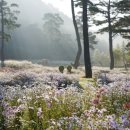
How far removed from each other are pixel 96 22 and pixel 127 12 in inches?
177

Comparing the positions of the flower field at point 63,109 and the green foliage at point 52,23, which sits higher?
the green foliage at point 52,23

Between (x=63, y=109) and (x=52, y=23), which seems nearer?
(x=63, y=109)

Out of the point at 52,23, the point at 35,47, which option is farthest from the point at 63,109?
the point at 35,47

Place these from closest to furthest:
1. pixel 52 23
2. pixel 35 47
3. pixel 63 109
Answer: pixel 63 109
pixel 52 23
pixel 35 47

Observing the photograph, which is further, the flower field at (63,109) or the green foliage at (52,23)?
the green foliage at (52,23)

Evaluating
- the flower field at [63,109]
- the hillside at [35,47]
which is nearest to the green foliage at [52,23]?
the hillside at [35,47]

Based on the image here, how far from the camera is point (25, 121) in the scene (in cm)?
1030

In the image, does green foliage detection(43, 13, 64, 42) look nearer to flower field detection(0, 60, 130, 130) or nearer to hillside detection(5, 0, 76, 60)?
hillside detection(5, 0, 76, 60)

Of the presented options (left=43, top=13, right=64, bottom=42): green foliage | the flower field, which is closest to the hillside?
(left=43, top=13, right=64, bottom=42): green foliage

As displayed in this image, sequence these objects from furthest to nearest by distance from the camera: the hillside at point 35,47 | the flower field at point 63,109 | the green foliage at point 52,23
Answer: the hillside at point 35,47
the green foliage at point 52,23
the flower field at point 63,109

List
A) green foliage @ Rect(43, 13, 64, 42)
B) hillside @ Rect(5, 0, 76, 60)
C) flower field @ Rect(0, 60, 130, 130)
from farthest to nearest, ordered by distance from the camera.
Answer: hillside @ Rect(5, 0, 76, 60) → green foliage @ Rect(43, 13, 64, 42) → flower field @ Rect(0, 60, 130, 130)

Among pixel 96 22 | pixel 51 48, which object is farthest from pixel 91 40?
pixel 51 48

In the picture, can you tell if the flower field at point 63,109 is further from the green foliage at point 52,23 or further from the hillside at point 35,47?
the hillside at point 35,47

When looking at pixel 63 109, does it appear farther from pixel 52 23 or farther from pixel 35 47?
pixel 35 47
